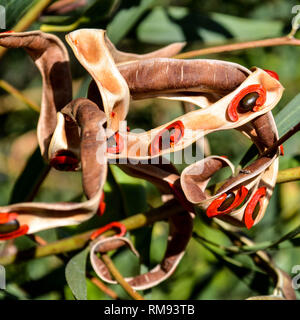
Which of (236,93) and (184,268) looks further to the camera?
(184,268)

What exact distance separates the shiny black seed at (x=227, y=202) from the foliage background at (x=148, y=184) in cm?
20

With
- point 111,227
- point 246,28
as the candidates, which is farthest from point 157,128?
point 246,28

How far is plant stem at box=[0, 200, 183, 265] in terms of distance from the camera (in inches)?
30.6

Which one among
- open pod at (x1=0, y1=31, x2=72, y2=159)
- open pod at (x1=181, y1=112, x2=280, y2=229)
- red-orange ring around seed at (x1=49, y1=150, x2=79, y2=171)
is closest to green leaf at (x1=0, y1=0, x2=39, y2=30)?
open pod at (x1=0, y1=31, x2=72, y2=159)

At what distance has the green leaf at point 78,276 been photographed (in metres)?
0.72

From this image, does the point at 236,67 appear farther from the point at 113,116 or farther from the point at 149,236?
the point at 149,236

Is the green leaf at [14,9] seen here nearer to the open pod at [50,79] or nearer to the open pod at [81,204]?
the open pod at [50,79]

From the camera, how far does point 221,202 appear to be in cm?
62

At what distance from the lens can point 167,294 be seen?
109 cm

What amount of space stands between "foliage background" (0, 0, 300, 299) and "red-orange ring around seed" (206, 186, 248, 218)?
0.63 feet

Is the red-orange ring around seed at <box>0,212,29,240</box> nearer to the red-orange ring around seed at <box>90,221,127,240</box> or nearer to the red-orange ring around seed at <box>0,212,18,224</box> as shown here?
the red-orange ring around seed at <box>0,212,18,224</box>

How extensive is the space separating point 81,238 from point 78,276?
0.09m

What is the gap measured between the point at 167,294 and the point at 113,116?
593 mm

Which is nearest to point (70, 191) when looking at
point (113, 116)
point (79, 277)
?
point (79, 277)
